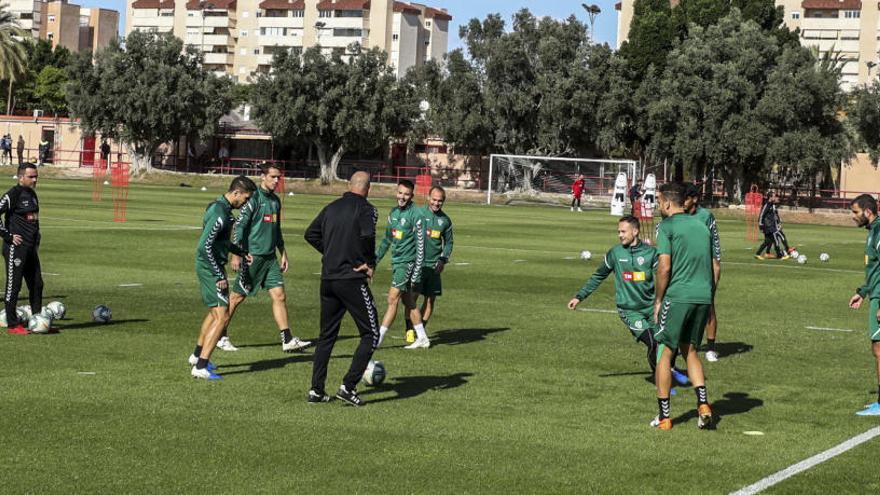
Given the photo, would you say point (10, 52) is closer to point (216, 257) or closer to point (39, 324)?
point (39, 324)

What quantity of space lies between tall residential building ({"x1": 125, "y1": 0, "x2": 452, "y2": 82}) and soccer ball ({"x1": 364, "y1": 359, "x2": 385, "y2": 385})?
437 ft

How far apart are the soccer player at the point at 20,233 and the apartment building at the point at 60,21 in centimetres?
14942

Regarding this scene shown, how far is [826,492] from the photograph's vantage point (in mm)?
9234

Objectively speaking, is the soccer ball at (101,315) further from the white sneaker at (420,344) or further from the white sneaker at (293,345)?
the white sneaker at (420,344)

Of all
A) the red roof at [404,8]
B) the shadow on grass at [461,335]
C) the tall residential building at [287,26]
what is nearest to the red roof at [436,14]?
the tall residential building at [287,26]

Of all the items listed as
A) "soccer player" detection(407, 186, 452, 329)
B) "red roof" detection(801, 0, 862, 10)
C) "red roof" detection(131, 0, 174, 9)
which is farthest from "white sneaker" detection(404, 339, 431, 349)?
"red roof" detection(131, 0, 174, 9)

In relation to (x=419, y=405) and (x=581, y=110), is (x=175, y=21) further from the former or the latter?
(x=419, y=405)

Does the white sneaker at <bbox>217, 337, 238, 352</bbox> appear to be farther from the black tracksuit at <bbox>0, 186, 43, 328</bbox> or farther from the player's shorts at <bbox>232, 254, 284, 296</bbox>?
the black tracksuit at <bbox>0, 186, 43, 328</bbox>

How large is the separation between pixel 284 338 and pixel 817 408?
602 centimetres

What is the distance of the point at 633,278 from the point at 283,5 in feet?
466

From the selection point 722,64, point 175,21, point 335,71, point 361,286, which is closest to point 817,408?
point 361,286

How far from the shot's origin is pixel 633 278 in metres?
13.9

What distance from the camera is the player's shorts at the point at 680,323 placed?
11102mm

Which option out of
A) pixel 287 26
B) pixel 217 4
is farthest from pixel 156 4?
pixel 287 26
